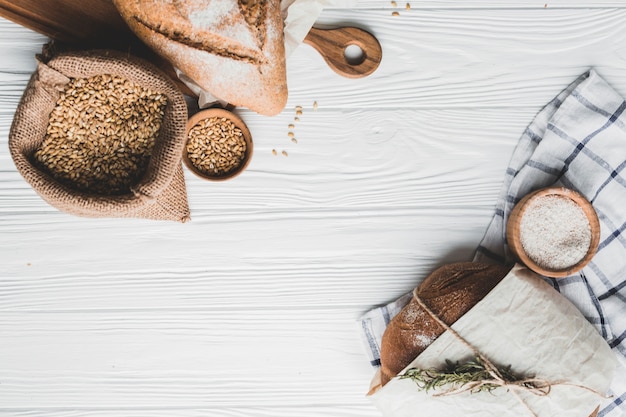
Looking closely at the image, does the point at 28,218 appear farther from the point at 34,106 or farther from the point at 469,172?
the point at 469,172

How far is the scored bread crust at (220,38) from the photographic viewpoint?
0.96 meters

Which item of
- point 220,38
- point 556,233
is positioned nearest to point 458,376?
point 556,233

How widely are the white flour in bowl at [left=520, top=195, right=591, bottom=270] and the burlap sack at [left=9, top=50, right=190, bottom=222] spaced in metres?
0.74

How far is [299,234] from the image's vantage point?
1264mm

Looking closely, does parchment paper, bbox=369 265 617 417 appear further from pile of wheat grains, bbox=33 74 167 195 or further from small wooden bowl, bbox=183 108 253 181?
pile of wheat grains, bbox=33 74 167 195

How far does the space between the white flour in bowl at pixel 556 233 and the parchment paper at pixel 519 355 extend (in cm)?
8

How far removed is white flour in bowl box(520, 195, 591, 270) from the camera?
1123 mm

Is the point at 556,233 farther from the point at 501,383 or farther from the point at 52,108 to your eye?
the point at 52,108

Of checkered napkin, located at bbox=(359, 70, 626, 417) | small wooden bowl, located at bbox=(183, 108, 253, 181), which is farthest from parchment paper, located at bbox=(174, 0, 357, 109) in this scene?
checkered napkin, located at bbox=(359, 70, 626, 417)

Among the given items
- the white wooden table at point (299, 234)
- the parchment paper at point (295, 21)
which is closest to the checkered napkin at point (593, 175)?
the white wooden table at point (299, 234)

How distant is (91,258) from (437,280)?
78 centimetres

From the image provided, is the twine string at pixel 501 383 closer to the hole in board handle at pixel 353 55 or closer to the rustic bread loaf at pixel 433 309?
the rustic bread loaf at pixel 433 309

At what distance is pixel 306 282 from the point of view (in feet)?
4.21

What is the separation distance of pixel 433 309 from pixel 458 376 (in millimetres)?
133
